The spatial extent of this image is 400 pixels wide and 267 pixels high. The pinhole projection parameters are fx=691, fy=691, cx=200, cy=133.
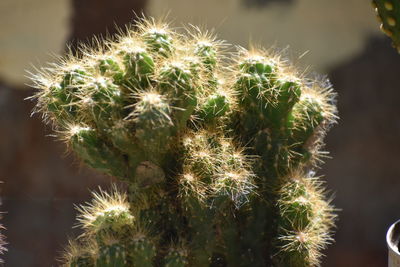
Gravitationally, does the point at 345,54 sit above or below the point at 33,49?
below

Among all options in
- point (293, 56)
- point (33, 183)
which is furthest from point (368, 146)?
point (33, 183)

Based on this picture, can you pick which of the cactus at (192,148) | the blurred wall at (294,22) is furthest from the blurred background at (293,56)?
the cactus at (192,148)

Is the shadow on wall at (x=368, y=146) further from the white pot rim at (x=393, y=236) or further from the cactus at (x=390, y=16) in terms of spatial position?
the cactus at (x=390, y=16)

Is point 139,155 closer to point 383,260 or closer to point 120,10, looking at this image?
point 120,10

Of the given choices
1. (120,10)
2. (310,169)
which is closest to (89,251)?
(310,169)

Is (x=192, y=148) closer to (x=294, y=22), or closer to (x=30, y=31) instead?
(x=294, y=22)

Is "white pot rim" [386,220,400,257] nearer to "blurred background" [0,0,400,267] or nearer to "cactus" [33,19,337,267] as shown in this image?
"cactus" [33,19,337,267]
